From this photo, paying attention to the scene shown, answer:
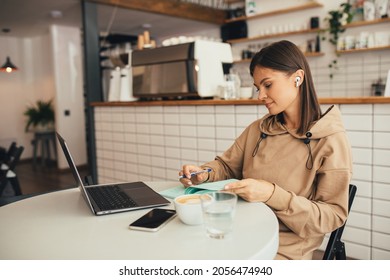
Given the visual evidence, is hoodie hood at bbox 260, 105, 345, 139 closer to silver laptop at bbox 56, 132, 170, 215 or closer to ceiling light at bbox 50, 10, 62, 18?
silver laptop at bbox 56, 132, 170, 215

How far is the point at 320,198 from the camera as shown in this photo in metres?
1.18

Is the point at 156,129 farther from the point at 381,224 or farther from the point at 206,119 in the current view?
the point at 381,224

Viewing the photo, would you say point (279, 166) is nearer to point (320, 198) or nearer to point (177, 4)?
point (320, 198)

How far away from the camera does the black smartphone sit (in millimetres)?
952

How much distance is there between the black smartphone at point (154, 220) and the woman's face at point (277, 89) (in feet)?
1.71

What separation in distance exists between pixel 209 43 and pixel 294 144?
1.66m

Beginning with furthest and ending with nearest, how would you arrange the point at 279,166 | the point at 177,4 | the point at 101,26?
1. the point at 101,26
2. the point at 177,4
3. the point at 279,166

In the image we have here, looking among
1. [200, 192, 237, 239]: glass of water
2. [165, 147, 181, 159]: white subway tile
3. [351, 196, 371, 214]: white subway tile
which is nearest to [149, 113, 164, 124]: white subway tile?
[165, 147, 181, 159]: white subway tile

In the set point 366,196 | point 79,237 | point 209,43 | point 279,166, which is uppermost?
point 209,43

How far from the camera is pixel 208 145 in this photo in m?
2.69

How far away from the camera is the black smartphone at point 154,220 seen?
0.95m

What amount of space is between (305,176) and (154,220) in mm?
535

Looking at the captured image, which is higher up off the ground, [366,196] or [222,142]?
[222,142]
